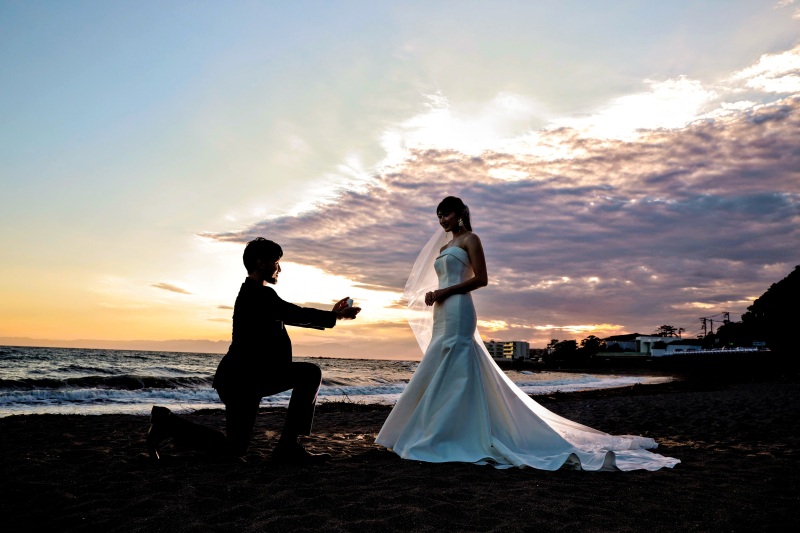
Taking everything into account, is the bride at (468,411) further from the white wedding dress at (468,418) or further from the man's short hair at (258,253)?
the man's short hair at (258,253)

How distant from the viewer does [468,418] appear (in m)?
5.43

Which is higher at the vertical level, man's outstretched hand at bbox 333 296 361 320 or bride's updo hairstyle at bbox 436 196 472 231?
bride's updo hairstyle at bbox 436 196 472 231

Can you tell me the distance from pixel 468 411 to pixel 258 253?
2586mm

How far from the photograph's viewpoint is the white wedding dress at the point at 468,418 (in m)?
5.21

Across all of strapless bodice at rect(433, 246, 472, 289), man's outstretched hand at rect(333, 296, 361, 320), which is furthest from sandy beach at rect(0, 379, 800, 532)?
strapless bodice at rect(433, 246, 472, 289)

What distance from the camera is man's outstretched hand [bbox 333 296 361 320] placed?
5066 millimetres

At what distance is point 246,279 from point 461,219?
253 centimetres

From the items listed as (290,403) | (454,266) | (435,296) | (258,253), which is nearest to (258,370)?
(290,403)

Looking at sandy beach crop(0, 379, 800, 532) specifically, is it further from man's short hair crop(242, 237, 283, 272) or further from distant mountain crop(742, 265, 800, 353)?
distant mountain crop(742, 265, 800, 353)

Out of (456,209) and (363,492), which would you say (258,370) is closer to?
(363,492)

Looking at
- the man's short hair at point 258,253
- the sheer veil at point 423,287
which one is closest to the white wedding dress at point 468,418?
the sheer veil at point 423,287

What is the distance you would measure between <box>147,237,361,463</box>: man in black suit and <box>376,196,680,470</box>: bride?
1117 mm

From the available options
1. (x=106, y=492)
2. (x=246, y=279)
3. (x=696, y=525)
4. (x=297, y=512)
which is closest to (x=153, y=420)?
(x=106, y=492)

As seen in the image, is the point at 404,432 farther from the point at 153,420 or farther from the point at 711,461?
the point at 711,461
